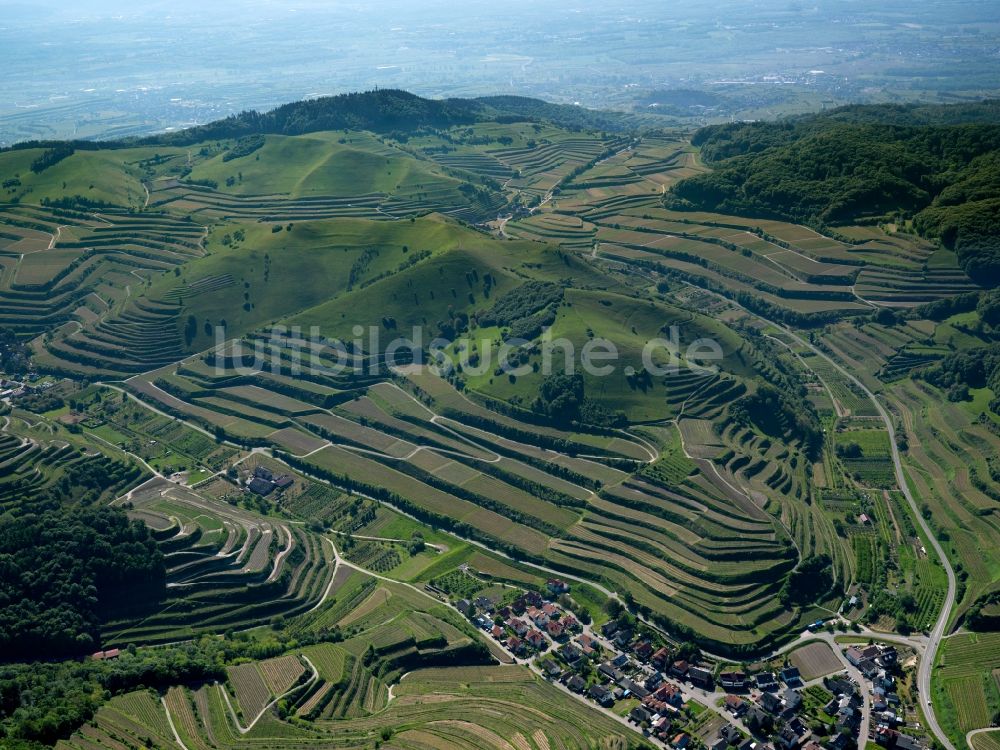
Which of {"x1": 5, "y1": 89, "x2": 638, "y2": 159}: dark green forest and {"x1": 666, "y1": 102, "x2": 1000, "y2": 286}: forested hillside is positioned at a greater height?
{"x1": 5, "y1": 89, "x2": 638, "y2": 159}: dark green forest

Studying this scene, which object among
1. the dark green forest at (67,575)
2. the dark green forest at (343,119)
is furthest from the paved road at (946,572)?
the dark green forest at (343,119)

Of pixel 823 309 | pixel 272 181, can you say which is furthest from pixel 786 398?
pixel 272 181

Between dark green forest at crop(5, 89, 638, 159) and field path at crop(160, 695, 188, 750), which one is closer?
field path at crop(160, 695, 188, 750)

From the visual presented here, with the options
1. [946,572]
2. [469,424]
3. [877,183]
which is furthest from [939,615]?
[877,183]

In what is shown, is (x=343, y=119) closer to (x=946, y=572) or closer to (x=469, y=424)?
(x=469, y=424)

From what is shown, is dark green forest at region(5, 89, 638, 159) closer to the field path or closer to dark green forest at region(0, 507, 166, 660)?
dark green forest at region(0, 507, 166, 660)

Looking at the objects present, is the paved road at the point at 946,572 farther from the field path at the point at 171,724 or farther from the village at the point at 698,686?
the field path at the point at 171,724

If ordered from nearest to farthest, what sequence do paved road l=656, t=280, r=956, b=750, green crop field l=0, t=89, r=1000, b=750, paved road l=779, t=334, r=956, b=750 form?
paved road l=779, t=334, r=956, b=750, paved road l=656, t=280, r=956, b=750, green crop field l=0, t=89, r=1000, b=750

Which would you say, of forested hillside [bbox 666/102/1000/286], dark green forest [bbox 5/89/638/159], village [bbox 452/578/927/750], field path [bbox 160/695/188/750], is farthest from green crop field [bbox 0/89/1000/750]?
dark green forest [bbox 5/89/638/159]

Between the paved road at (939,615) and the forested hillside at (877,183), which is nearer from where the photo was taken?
the paved road at (939,615)
